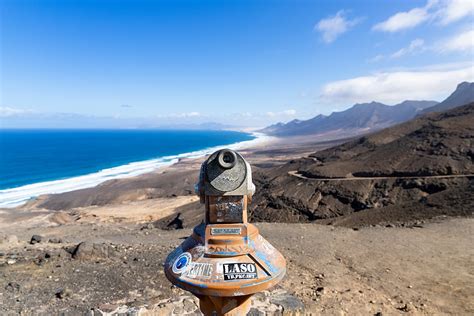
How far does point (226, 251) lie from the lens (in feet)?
11.8

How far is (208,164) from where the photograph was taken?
3.62m

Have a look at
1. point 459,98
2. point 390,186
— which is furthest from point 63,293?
point 459,98

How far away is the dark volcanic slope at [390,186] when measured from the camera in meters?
16.3

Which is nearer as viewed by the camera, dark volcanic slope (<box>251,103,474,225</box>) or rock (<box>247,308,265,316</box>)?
rock (<box>247,308,265,316</box>)

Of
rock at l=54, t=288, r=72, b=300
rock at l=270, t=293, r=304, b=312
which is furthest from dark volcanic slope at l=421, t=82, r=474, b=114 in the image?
rock at l=54, t=288, r=72, b=300

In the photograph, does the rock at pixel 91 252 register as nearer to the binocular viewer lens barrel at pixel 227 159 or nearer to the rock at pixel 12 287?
the rock at pixel 12 287

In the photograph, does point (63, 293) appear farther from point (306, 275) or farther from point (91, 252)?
point (306, 275)

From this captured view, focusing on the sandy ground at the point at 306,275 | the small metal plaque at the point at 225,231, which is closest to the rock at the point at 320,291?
the sandy ground at the point at 306,275

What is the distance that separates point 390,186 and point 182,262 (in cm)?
1942

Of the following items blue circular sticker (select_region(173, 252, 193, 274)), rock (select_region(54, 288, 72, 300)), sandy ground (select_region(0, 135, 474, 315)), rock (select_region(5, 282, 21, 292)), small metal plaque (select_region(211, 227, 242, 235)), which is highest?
small metal plaque (select_region(211, 227, 242, 235))

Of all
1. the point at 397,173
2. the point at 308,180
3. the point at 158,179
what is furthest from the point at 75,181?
the point at 397,173

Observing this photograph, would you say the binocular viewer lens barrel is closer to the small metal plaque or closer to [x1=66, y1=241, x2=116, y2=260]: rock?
the small metal plaque

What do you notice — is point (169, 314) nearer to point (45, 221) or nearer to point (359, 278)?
point (359, 278)

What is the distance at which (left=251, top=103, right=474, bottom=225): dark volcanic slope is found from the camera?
16344 millimetres
